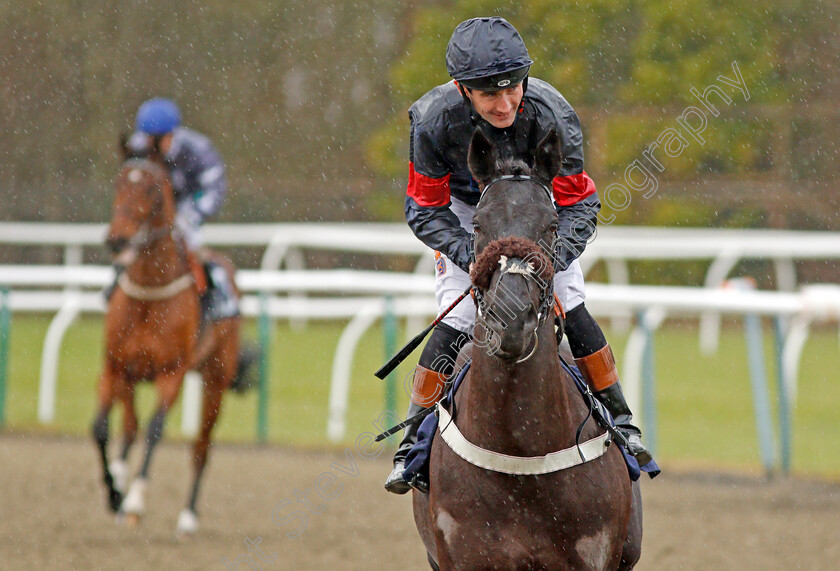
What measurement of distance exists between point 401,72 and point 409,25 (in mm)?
1834

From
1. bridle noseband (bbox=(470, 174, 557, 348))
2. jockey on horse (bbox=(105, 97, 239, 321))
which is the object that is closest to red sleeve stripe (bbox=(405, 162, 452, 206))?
bridle noseband (bbox=(470, 174, 557, 348))

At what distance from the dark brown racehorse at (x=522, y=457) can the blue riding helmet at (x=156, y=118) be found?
5152 millimetres

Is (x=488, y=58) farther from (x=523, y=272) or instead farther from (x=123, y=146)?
(x=123, y=146)

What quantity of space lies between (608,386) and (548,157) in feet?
3.05

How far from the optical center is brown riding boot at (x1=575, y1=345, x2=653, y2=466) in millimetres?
4086

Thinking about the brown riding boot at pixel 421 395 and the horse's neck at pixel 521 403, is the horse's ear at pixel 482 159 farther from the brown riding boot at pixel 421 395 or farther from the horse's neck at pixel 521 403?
the brown riding boot at pixel 421 395

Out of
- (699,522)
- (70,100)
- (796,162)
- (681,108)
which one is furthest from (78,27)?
(699,522)

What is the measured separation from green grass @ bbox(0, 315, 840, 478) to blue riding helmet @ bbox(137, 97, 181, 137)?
2.77 m

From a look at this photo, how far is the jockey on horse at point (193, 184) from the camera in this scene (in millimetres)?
8352

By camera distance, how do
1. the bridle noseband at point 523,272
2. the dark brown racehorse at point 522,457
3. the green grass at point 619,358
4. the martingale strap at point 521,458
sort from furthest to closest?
the green grass at point 619,358 < the martingale strap at point 521,458 < the dark brown racehorse at point 522,457 < the bridle noseband at point 523,272

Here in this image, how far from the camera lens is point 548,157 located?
3.61m

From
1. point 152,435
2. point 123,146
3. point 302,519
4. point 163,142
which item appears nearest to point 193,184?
point 163,142

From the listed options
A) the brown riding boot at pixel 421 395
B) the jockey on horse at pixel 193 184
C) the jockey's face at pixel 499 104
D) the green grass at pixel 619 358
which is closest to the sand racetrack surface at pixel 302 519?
the green grass at pixel 619 358

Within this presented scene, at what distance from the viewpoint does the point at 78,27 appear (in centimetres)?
1980
